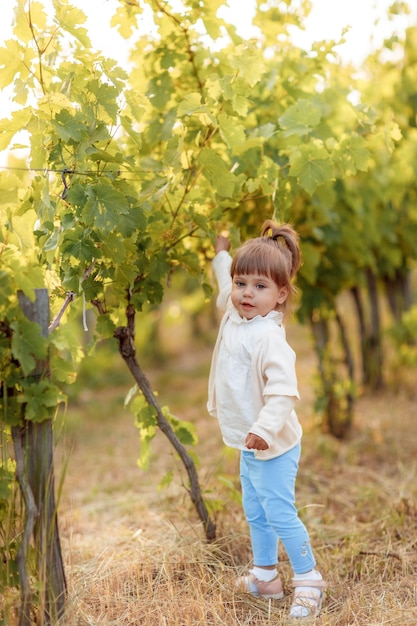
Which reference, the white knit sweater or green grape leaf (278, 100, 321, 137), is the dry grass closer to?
the white knit sweater

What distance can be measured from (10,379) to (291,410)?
102 cm

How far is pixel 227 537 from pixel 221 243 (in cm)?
134

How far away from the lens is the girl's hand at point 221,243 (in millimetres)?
3129

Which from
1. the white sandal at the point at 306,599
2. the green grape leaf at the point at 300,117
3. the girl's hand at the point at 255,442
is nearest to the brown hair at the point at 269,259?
the green grape leaf at the point at 300,117

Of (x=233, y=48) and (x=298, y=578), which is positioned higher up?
(x=233, y=48)

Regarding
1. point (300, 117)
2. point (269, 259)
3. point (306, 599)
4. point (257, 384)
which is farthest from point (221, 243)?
point (306, 599)

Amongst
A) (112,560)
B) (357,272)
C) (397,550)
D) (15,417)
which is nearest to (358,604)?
(397,550)

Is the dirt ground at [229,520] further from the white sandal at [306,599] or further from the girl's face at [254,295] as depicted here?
the girl's face at [254,295]

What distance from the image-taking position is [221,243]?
Result: 123 inches

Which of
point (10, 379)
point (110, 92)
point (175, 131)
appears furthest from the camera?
point (175, 131)

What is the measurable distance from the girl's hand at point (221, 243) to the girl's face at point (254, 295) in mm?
413

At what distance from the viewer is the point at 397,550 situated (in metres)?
3.31

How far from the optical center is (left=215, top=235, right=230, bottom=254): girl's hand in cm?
313

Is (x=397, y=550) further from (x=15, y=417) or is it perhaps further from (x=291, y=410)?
(x=15, y=417)
